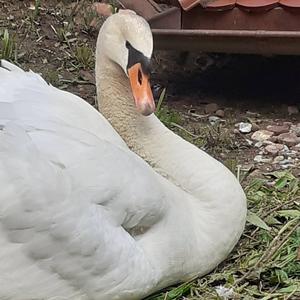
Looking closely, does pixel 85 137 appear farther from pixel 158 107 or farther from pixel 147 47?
pixel 158 107

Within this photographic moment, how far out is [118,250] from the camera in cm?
263

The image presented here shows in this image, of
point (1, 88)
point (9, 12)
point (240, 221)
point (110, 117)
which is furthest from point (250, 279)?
point (9, 12)

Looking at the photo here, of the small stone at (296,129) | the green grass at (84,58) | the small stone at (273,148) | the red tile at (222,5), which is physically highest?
the red tile at (222,5)

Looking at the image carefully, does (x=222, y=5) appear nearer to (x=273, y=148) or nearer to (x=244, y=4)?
(x=244, y=4)

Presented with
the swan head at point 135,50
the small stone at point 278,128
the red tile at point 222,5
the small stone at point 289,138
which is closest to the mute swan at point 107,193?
the swan head at point 135,50

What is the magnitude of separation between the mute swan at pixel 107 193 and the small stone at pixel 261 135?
109 centimetres

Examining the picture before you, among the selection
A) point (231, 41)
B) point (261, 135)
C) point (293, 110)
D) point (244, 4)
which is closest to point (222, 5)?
point (244, 4)

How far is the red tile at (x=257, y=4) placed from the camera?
4.45 meters

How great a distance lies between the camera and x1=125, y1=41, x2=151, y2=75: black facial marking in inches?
115

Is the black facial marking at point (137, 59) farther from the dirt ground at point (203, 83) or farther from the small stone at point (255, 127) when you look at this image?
the small stone at point (255, 127)

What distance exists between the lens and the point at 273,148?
13.3ft

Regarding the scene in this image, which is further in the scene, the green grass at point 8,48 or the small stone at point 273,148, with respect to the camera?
the green grass at point 8,48

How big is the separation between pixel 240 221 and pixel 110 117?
0.56m

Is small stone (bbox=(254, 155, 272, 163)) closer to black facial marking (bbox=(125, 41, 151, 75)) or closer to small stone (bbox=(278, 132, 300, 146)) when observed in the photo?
small stone (bbox=(278, 132, 300, 146))
